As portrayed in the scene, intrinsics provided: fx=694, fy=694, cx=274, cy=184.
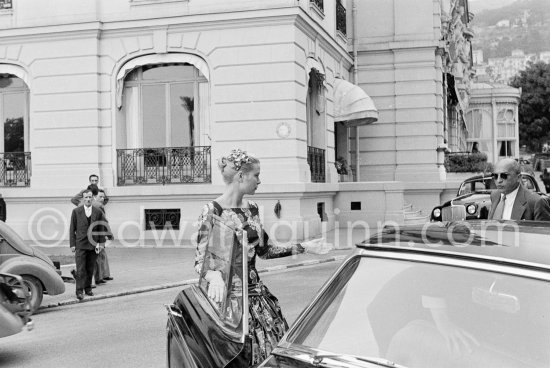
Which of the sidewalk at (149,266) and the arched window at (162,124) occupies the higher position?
the arched window at (162,124)

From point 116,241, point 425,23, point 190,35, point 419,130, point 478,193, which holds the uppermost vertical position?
point 425,23

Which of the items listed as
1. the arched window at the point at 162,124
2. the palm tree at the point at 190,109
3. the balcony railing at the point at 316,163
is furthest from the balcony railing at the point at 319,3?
the palm tree at the point at 190,109

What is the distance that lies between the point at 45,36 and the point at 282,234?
9011 mm

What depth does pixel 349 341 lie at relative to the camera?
9.50ft

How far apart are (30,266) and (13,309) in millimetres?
2721

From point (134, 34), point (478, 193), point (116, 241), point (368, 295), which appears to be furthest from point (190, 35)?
point (368, 295)

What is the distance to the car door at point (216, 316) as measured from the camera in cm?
335

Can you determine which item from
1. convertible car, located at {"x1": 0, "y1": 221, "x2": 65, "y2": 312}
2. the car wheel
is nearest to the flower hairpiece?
convertible car, located at {"x1": 0, "y1": 221, "x2": 65, "y2": 312}

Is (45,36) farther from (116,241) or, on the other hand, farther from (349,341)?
(349,341)

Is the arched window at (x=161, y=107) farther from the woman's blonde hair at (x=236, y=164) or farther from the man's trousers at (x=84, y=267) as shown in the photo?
the woman's blonde hair at (x=236, y=164)

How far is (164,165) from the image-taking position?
19828 millimetres

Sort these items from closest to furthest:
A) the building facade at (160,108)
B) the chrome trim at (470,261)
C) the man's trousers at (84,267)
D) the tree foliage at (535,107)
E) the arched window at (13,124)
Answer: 1. the chrome trim at (470,261)
2. the man's trousers at (84,267)
3. the building facade at (160,108)
4. the arched window at (13,124)
5. the tree foliage at (535,107)

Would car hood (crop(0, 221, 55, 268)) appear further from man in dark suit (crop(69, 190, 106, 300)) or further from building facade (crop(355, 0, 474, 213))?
building facade (crop(355, 0, 474, 213))

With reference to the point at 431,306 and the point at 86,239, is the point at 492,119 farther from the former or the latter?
the point at 431,306
